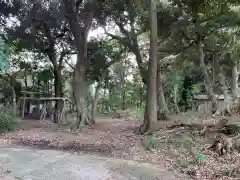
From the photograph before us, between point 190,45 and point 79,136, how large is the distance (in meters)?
5.06

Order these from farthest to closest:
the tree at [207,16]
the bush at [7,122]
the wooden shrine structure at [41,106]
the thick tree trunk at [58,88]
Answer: the thick tree trunk at [58,88]
the wooden shrine structure at [41,106]
the bush at [7,122]
the tree at [207,16]

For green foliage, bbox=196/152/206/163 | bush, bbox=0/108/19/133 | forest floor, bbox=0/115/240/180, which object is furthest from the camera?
bush, bbox=0/108/19/133

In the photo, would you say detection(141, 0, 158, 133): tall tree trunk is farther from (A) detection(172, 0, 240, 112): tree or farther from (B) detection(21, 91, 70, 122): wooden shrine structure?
(B) detection(21, 91, 70, 122): wooden shrine structure

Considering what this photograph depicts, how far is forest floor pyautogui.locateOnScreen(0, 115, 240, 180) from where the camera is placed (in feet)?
21.6

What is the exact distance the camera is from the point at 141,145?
8.70m

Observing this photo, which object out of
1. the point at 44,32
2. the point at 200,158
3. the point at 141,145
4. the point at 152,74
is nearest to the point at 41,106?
the point at 44,32

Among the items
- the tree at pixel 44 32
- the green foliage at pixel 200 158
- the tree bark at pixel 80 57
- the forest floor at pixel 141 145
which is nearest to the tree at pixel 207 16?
the forest floor at pixel 141 145

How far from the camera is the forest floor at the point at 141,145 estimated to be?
6.57 meters

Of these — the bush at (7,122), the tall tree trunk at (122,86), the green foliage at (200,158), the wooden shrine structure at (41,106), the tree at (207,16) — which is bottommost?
the green foliage at (200,158)

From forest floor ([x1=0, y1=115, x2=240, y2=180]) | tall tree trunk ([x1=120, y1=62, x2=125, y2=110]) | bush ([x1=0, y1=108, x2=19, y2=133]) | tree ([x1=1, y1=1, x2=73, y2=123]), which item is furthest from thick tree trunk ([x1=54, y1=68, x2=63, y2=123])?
tall tree trunk ([x1=120, y1=62, x2=125, y2=110])

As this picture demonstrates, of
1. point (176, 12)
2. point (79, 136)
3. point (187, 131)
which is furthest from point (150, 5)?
point (79, 136)

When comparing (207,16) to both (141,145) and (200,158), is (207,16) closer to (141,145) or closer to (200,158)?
(141,145)

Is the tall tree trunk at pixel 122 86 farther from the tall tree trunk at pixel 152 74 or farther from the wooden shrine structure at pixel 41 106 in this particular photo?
the tall tree trunk at pixel 152 74

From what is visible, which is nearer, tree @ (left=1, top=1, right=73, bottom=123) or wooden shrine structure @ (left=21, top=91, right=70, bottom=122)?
tree @ (left=1, top=1, right=73, bottom=123)
